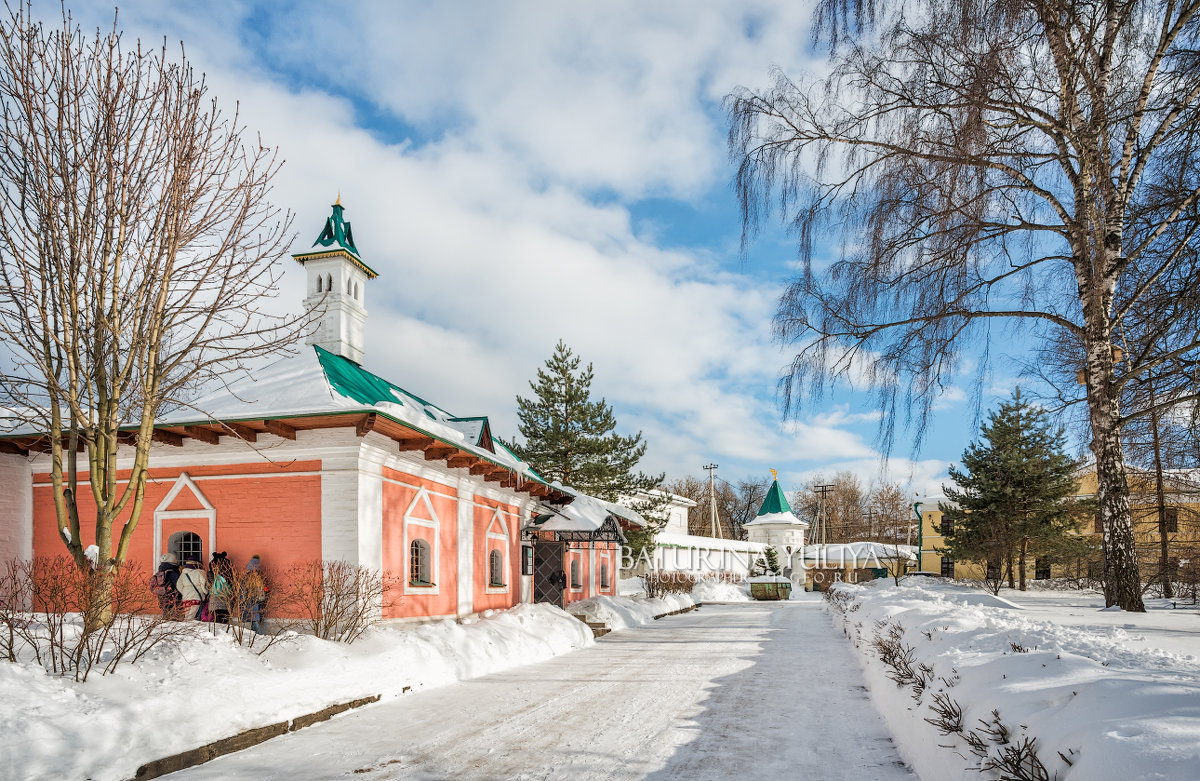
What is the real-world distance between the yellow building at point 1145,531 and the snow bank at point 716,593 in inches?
435

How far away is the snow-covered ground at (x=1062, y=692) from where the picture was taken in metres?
3.10

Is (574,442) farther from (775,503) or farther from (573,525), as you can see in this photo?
(775,503)

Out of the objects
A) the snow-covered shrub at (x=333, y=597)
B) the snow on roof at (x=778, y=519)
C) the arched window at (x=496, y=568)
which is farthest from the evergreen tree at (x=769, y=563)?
the snow-covered shrub at (x=333, y=597)

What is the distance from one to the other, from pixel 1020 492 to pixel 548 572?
1987 cm

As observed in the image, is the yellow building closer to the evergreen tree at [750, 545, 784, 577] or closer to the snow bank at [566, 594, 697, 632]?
the evergreen tree at [750, 545, 784, 577]

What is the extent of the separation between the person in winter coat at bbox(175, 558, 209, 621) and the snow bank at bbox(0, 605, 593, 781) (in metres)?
3.16

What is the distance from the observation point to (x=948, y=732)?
5113mm

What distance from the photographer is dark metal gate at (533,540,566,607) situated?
78.8ft

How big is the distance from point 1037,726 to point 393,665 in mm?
8647

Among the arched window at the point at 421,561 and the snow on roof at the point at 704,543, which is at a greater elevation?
the arched window at the point at 421,561

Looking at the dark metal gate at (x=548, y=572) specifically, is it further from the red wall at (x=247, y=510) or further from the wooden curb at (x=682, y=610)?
the red wall at (x=247, y=510)

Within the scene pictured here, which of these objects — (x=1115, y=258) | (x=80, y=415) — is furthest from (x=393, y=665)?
(x=1115, y=258)

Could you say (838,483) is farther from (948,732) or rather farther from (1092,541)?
(948,732)

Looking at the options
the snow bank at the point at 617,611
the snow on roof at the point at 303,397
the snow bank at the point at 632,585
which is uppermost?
the snow on roof at the point at 303,397
